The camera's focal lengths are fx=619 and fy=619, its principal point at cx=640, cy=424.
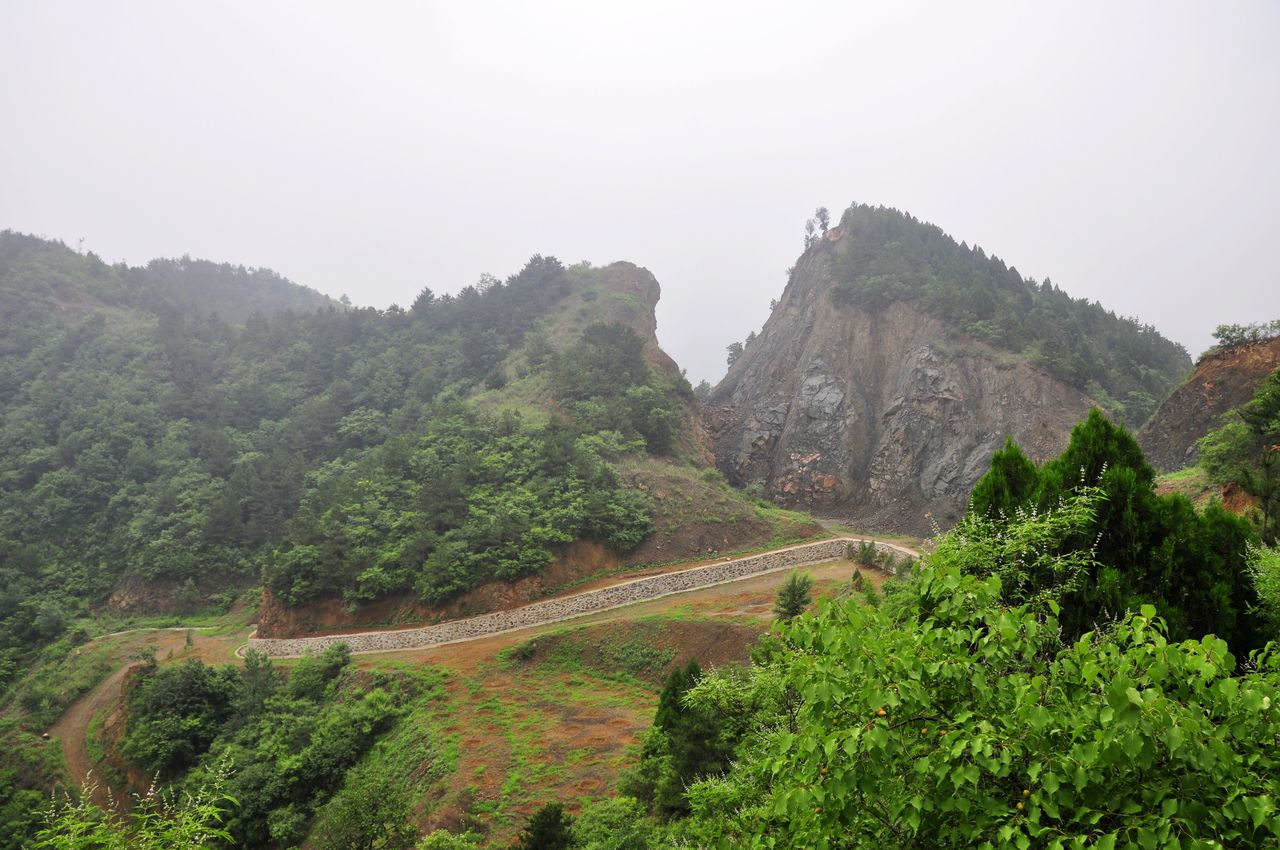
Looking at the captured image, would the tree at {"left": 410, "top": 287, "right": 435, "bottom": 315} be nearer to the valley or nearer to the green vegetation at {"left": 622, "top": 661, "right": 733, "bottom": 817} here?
the valley

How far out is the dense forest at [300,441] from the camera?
2727 cm

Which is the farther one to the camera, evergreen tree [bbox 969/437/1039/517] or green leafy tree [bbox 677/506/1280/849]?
evergreen tree [bbox 969/437/1039/517]

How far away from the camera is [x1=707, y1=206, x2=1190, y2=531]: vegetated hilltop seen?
120 ft

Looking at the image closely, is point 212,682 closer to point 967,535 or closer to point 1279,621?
point 967,535

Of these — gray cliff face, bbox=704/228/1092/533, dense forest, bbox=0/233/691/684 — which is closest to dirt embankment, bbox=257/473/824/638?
dense forest, bbox=0/233/691/684

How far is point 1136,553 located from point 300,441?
1777 inches

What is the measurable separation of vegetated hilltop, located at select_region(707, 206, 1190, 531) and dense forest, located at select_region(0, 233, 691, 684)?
9.16m

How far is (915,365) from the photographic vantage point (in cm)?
4212

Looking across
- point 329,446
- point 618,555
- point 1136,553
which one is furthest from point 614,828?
point 329,446

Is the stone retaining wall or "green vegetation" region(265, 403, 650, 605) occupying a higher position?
"green vegetation" region(265, 403, 650, 605)

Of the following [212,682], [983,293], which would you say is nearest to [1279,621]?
[212,682]

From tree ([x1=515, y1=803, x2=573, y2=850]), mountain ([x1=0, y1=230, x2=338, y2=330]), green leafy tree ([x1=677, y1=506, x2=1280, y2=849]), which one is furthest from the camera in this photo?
mountain ([x1=0, y1=230, x2=338, y2=330])

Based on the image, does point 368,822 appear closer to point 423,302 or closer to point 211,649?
point 211,649

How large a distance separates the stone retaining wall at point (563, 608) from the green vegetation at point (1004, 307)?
69.7ft
